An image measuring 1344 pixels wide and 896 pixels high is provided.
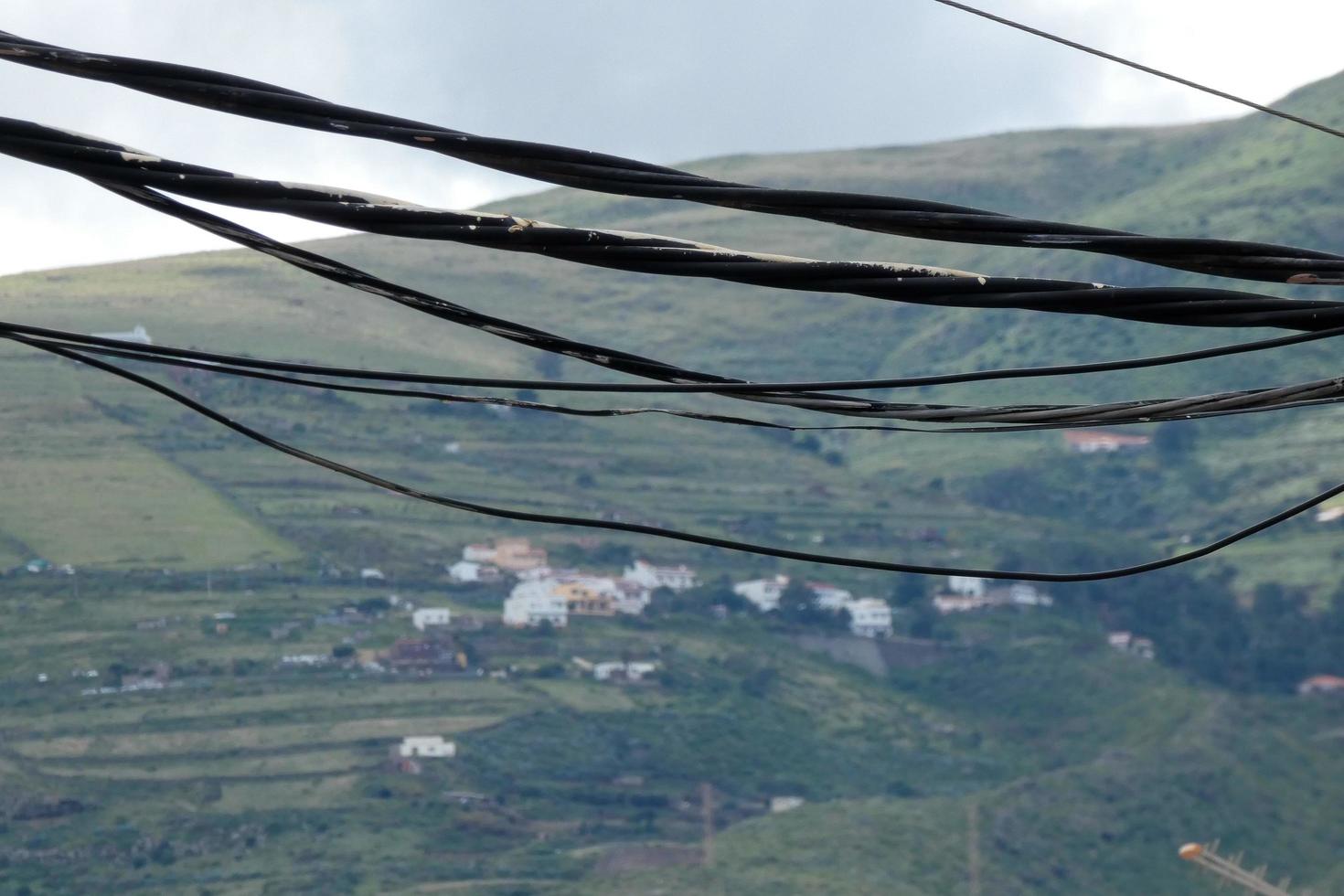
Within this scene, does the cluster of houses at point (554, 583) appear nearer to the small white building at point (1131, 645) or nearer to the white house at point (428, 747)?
the white house at point (428, 747)

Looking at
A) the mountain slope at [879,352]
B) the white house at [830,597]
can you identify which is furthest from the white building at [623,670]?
the white house at [830,597]

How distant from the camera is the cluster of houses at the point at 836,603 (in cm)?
14425

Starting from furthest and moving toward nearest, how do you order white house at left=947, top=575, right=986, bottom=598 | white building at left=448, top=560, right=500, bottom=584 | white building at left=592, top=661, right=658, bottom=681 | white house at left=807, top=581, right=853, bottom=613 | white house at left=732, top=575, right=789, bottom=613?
1. white house at left=947, top=575, right=986, bottom=598
2. white house at left=807, top=581, right=853, bottom=613
3. white house at left=732, top=575, right=789, bottom=613
4. white building at left=448, top=560, right=500, bottom=584
5. white building at left=592, top=661, right=658, bottom=681

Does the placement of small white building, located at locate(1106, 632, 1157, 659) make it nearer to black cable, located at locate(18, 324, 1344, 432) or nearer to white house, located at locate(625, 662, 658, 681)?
white house, located at locate(625, 662, 658, 681)

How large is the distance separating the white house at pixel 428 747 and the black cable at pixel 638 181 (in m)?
112

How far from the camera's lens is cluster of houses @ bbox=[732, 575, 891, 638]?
144250mm

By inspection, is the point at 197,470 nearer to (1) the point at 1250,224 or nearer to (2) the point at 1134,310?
(1) the point at 1250,224

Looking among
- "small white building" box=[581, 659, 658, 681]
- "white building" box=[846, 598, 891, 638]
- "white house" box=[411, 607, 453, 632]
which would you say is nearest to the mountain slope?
"white building" box=[846, 598, 891, 638]

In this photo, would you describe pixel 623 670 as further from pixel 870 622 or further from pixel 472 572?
pixel 870 622

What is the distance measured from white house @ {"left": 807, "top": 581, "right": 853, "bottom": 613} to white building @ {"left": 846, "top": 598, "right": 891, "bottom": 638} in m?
1.15

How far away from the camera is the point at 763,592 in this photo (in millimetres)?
145375

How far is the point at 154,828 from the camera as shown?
106m

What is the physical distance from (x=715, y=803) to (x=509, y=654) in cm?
2128

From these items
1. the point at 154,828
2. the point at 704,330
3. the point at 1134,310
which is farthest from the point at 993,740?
the point at 1134,310
